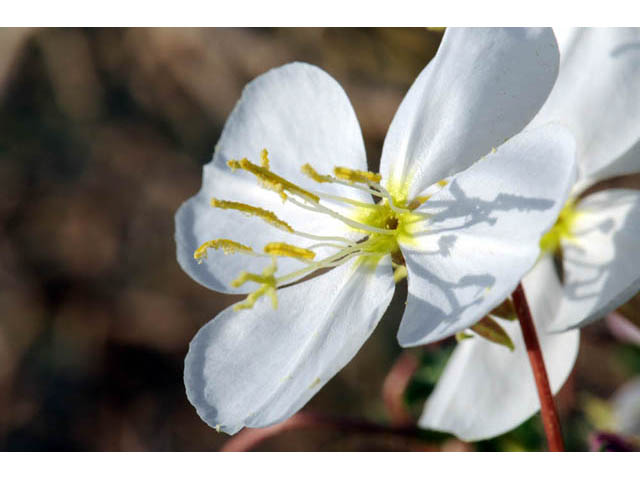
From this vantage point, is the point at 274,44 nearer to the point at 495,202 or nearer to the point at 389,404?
the point at 389,404

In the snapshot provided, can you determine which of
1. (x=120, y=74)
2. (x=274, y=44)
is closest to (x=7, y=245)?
(x=120, y=74)

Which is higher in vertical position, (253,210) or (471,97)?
(471,97)

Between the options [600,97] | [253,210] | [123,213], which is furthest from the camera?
[123,213]

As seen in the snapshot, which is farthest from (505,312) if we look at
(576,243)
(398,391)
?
(398,391)

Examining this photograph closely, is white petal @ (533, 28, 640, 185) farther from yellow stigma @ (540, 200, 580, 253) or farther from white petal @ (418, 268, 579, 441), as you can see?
white petal @ (418, 268, 579, 441)

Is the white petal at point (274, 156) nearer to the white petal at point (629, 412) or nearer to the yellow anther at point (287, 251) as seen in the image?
the yellow anther at point (287, 251)

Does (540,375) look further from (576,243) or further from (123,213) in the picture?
(123,213)
